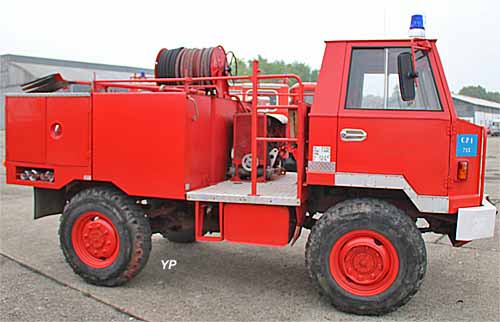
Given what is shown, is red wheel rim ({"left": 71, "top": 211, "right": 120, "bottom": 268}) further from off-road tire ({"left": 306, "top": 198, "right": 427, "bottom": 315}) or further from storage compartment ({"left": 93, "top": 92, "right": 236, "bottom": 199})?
off-road tire ({"left": 306, "top": 198, "right": 427, "bottom": 315})

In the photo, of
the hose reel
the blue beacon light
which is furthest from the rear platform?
the blue beacon light

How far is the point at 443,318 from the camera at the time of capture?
4.77 metres

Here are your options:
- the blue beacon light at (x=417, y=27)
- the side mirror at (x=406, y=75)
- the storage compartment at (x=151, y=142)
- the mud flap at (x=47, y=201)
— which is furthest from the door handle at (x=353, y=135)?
the mud flap at (x=47, y=201)

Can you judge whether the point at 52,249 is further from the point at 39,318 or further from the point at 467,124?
the point at 467,124

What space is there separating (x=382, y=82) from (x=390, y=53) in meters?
0.30

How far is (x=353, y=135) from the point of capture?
188 inches

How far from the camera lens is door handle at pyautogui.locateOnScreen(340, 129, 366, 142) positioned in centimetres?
475

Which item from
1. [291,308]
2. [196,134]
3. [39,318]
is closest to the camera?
[39,318]

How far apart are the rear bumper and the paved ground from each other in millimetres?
797

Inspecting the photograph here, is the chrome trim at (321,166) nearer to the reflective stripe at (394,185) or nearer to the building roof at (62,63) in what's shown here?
the reflective stripe at (394,185)

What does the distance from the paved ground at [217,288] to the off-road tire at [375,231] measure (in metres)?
0.17

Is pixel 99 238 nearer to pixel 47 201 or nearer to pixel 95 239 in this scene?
pixel 95 239

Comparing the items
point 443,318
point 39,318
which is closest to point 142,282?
point 39,318

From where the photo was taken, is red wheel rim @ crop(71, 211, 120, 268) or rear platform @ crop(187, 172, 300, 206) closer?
rear platform @ crop(187, 172, 300, 206)
